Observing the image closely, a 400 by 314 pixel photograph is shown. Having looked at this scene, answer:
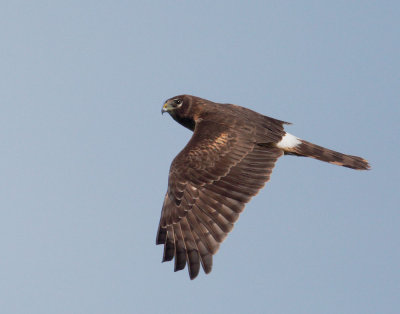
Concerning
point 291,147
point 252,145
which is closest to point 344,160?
point 291,147

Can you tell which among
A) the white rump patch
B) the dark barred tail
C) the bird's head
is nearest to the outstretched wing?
the white rump patch

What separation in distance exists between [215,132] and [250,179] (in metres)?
1.10

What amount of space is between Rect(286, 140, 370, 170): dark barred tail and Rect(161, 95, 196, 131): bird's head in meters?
1.72

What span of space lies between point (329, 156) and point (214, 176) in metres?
2.42

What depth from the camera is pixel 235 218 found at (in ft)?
33.9

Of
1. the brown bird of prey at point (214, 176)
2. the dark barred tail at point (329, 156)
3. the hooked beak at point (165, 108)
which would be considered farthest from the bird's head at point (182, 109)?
the dark barred tail at point (329, 156)

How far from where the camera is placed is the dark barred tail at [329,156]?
1227 centimetres

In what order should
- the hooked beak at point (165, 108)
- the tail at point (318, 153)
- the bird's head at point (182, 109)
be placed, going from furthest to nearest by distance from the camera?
1. the hooked beak at point (165, 108)
2. the bird's head at point (182, 109)
3. the tail at point (318, 153)

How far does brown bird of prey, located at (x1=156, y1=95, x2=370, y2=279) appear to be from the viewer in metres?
10.3

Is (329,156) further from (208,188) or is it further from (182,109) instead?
(208,188)

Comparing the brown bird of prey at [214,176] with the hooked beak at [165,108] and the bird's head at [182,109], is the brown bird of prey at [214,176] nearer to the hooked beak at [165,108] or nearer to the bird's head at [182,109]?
the bird's head at [182,109]

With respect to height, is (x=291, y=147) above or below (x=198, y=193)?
above

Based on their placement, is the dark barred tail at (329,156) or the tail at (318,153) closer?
the tail at (318,153)

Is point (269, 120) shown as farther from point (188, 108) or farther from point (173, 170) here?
point (173, 170)
